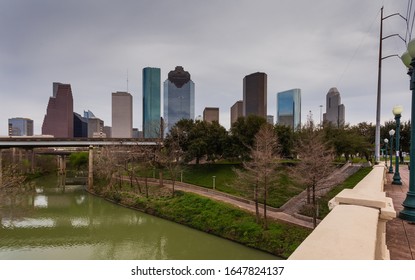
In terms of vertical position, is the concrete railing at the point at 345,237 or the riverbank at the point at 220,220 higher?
the concrete railing at the point at 345,237

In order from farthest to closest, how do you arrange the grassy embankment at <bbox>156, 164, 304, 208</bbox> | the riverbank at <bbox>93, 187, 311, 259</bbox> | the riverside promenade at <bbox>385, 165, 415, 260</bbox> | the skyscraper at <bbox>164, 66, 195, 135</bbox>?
the skyscraper at <bbox>164, 66, 195, 135</bbox>, the grassy embankment at <bbox>156, 164, 304, 208</bbox>, the riverbank at <bbox>93, 187, 311, 259</bbox>, the riverside promenade at <bbox>385, 165, 415, 260</bbox>

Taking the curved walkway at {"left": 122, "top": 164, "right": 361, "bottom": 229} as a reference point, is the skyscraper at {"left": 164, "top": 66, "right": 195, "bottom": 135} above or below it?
above

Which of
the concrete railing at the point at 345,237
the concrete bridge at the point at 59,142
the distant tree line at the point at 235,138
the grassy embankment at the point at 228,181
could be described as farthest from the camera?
the concrete bridge at the point at 59,142

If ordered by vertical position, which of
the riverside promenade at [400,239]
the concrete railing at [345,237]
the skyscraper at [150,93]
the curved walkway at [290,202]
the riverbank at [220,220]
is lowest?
the riverbank at [220,220]

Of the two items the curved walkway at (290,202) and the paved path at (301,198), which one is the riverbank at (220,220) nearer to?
the curved walkway at (290,202)

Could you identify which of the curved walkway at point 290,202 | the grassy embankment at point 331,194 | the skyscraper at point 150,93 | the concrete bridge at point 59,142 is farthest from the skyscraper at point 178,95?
the grassy embankment at point 331,194

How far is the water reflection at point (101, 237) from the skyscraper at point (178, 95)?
11393cm

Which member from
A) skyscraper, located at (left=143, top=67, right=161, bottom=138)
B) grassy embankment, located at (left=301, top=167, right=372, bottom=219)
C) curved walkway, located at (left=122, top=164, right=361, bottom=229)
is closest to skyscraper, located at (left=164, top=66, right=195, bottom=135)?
skyscraper, located at (left=143, top=67, right=161, bottom=138)

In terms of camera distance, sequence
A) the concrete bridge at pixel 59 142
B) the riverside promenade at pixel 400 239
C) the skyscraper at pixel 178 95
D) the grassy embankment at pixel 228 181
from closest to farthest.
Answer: the riverside promenade at pixel 400 239
the grassy embankment at pixel 228 181
the concrete bridge at pixel 59 142
the skyscraper at pixel 178 95

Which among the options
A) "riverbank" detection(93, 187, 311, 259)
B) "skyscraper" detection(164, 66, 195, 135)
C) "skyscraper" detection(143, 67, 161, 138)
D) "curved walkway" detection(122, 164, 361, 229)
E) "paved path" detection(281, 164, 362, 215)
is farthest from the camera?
"skyscraper" detection(164, 66, 195, 135)

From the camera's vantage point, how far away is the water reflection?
14547 mm

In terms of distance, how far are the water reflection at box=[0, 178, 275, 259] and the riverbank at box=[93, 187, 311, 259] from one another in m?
0.64

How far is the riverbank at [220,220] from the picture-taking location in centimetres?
1465

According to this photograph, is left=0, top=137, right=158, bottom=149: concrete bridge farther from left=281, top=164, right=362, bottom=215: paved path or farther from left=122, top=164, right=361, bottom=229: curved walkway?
left=281, top=164, right=362, bottom=215: paved path
